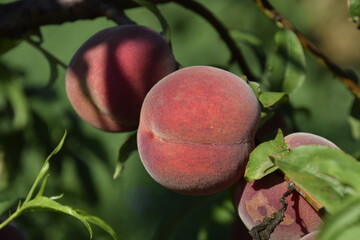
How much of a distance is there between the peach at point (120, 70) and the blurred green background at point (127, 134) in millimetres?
199

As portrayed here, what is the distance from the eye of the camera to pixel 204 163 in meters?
0.78

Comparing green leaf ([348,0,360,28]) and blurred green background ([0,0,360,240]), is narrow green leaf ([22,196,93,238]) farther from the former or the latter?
green leaf ([348,0,360,28])

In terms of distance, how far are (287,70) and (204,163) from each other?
1.10 feet

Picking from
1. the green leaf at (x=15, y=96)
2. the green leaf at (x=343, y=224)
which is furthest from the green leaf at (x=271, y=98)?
the green leaf at (x=15, y=96)

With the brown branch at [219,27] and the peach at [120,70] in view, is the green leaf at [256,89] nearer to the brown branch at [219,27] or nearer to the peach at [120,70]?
the peach at [120,70]

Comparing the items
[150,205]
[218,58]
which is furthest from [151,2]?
[218,58]

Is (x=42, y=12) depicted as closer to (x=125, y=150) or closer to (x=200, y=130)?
(x=125, y=150)

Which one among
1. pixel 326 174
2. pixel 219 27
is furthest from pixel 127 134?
pixel 326 174

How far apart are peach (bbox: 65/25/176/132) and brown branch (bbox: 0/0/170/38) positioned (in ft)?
0.31

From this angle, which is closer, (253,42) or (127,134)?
(253,42)

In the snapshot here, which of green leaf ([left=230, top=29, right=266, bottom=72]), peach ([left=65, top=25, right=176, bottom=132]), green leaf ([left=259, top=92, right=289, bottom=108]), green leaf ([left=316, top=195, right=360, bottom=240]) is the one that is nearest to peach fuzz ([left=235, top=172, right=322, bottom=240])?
green leaf ([left=259, top=92, right=289, bottom=108])

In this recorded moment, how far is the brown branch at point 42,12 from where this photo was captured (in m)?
1.02

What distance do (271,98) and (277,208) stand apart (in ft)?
0.51

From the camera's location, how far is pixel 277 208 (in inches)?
31.1
